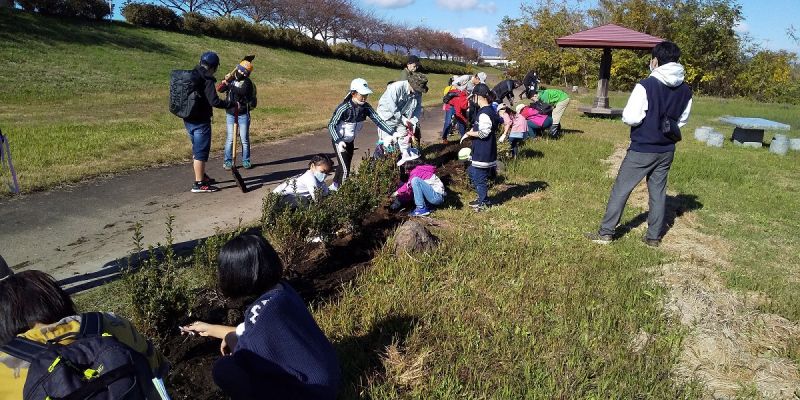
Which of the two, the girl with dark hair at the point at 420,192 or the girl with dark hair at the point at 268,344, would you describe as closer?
the girl with dark hair at the point at 268,344

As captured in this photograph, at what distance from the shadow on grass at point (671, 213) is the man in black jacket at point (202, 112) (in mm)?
5074

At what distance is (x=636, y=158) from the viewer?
5.48 metres

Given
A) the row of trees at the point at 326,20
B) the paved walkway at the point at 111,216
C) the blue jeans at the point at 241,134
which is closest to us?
the paved walkway at the point at 111,216

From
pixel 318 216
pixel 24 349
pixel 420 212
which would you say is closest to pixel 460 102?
pixel 420 212

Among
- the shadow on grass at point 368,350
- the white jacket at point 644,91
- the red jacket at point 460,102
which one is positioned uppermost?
the white jacket at point 644,91

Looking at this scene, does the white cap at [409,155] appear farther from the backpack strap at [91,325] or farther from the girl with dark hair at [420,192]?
the backpack strap at [91,325]

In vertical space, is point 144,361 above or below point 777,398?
above

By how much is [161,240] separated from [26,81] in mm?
13832

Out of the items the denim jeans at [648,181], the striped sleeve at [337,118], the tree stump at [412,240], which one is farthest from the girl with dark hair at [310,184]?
the denim jeans at [648,181]

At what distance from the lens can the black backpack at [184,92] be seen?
6.53m

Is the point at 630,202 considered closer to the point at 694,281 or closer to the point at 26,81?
the point at 694,281

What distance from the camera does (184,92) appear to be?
6.54m

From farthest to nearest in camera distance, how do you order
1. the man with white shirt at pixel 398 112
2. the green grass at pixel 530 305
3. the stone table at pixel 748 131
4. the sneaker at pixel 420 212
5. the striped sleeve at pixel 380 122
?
the stone table at pixel 748 131
the man with white shirt at pixel 398 112
the striped sleeve at pixel 380 122
the sneaker at pixel 420 212
the green grass at pixel 530 305

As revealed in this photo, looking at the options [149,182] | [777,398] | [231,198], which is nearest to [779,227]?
[777,398]
